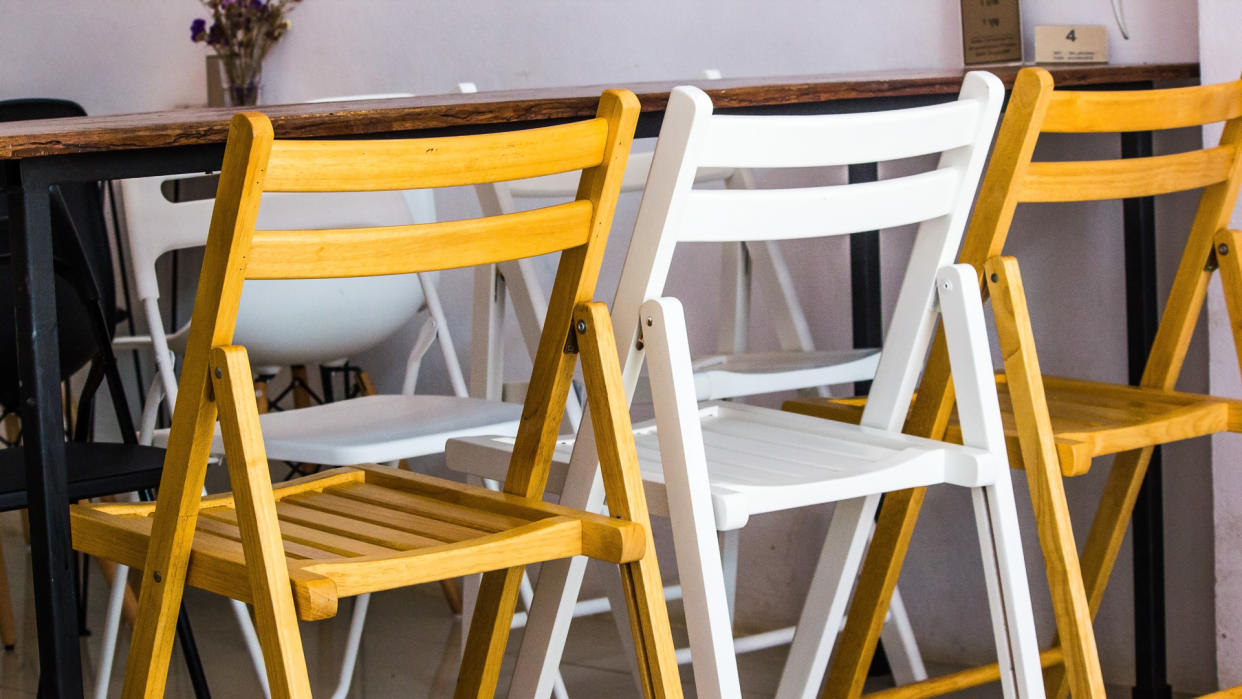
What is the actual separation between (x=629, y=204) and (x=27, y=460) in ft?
5.77

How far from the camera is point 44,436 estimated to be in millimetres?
1378

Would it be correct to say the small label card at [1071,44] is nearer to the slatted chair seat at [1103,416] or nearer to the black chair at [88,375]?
the slatted chair seat at [1103,416]

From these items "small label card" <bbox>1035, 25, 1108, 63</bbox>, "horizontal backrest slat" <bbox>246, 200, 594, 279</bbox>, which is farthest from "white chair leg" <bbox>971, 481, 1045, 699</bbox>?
"small label card" <bbox>1035, 25, 1108, 63</bbox>

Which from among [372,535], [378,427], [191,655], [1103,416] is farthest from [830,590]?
[191,655]

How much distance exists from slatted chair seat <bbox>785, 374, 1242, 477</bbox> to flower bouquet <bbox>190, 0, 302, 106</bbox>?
6.57 feet

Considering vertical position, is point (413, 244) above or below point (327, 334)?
above

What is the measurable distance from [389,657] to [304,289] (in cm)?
72

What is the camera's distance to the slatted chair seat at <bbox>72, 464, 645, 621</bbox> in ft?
4.16

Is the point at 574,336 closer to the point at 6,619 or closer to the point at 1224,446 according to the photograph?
the point at 1224,446

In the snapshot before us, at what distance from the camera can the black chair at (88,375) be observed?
1.79m

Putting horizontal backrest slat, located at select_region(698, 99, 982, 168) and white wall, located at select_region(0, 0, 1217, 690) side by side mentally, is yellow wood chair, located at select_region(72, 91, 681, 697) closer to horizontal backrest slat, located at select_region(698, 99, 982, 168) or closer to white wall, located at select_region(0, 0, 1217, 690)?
horizontal backrest slat, located at select_region(698, 99, 982, 168)

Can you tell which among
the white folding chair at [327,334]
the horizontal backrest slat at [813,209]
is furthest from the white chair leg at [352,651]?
the horizontal backrest slat at [813,209]

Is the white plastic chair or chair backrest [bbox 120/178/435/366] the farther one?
chair backrest [bbox 120/178/435/366]

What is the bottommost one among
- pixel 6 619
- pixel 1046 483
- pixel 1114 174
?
pixel 6 619
